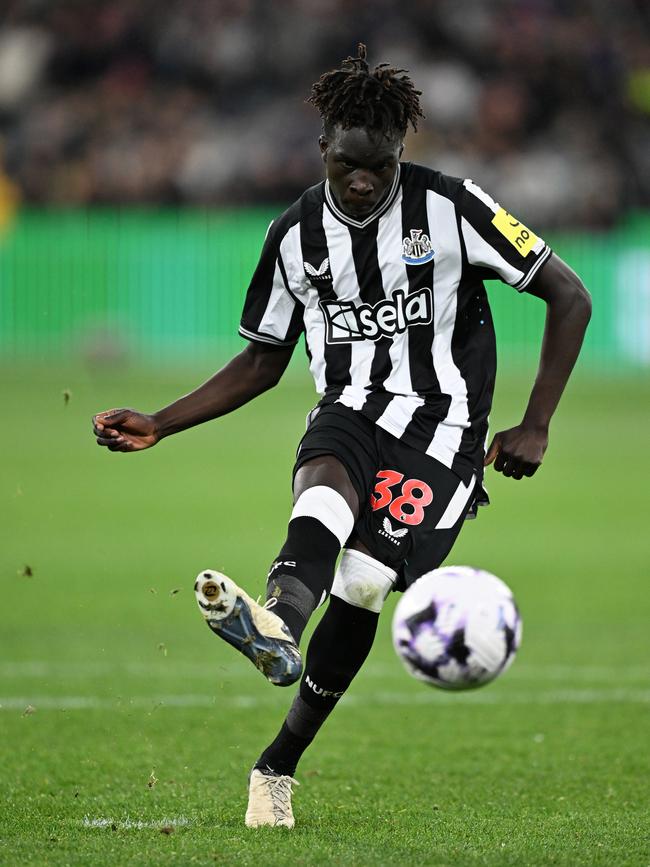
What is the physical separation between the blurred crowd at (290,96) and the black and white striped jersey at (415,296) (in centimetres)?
2159

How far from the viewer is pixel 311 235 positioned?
191 inches

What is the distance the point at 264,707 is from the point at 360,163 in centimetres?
349

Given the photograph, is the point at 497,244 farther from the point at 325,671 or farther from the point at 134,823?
the point at 134,823

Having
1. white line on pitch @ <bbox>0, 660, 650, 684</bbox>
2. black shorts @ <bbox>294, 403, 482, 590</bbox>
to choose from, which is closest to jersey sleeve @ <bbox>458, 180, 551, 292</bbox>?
black shorts @ <bbox>294, 403, 482, 590</bbox>

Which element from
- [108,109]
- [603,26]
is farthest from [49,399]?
[603,26]

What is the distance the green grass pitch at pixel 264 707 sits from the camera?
15.1 ft

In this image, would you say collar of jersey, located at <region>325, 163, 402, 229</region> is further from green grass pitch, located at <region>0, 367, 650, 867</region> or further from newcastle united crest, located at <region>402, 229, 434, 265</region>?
green grass pitch, located at <region>0, 367, 650, 867</region>

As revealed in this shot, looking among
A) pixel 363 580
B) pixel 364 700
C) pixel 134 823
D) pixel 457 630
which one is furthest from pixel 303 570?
pixel 364 700

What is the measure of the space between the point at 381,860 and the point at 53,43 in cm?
2881

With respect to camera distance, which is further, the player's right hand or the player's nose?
the player's right hand

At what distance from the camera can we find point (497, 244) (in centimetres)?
473

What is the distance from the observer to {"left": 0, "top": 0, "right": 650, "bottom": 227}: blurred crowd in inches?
1073

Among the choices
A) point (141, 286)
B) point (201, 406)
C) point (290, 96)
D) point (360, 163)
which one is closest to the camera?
point (360, 163)

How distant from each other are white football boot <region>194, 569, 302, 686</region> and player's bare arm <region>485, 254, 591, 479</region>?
1.20 m
